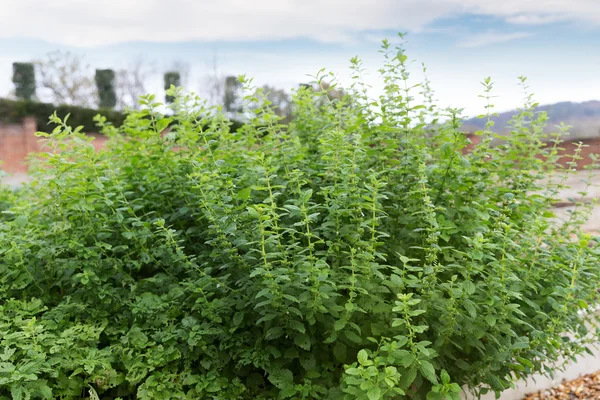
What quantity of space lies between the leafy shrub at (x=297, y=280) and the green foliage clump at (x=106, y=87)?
1820 cm

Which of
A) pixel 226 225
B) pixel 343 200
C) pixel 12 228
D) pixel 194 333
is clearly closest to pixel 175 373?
pixel 194 333

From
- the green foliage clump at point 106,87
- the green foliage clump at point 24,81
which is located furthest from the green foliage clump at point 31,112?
the green foliage clump at point 106,87

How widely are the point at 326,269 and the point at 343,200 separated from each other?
320 millimetres

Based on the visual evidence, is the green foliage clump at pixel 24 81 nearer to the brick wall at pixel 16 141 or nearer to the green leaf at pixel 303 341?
the brick wall at pixel 16 141

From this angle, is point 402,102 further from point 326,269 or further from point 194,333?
point 194,333

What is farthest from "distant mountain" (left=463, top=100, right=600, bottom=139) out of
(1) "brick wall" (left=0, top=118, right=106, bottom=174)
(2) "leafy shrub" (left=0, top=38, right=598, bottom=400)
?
(1) "brick wall" (left=0, top=118, right=106, bottom=174)

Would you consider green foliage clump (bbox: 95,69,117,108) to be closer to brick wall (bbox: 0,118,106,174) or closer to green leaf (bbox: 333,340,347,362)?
brick wall (bbox: 0,118,106,174)

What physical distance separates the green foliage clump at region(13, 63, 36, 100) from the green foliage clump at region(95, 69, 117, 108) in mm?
2371

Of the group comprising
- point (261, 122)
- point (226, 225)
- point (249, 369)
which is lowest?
point (249, 369)

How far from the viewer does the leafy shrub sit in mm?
2041

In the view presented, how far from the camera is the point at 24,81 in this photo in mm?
18891

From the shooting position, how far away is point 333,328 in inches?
85.1

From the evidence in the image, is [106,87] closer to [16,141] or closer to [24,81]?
[24,81]

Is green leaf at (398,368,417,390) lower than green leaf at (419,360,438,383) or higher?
lower
